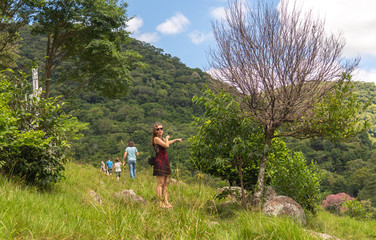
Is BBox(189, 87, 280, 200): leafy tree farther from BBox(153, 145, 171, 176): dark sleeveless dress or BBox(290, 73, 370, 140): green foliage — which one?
BBox(153, 145, 171, 176): dark sleeveless dress

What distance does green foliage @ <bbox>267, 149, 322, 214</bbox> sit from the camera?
329 inches

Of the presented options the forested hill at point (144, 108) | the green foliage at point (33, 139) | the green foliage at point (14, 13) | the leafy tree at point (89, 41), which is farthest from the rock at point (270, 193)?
the forested hill at point (144, 108)

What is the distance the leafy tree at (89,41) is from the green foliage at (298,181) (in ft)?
33.5

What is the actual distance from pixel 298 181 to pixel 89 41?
13.0 metres

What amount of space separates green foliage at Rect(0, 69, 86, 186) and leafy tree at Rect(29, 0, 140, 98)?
8.77 metres

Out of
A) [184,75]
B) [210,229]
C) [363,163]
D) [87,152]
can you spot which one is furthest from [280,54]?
[184,75]

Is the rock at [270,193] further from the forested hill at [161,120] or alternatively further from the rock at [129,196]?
the forested hill at [161,120]

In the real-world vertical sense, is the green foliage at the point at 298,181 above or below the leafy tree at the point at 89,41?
below

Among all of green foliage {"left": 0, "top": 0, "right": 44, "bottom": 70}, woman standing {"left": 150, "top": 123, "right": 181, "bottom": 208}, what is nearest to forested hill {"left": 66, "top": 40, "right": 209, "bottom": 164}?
green foliage {"left": 0, "top": 0, "right": 44, "bottom": 70}

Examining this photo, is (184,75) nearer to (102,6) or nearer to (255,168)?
(102,6)

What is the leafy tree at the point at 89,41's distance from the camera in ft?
48.6

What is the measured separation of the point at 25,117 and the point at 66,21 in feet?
34.9

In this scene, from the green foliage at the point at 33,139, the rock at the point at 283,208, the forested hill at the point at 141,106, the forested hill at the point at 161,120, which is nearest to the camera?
the green foliage at the point at 33,139

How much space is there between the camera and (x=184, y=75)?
3061 inches
